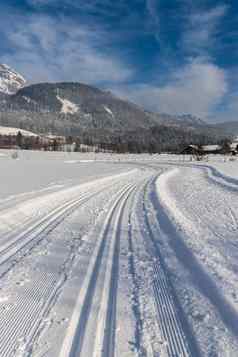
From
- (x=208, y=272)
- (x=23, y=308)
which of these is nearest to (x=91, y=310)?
(x=23, y=308)

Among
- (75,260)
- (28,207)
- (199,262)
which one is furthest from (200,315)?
(28,207)

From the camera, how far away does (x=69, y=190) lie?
Answer: 47.7 ft

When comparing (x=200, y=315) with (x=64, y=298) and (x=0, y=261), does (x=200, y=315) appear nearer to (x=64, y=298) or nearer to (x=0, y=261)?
(x=64, y=298)

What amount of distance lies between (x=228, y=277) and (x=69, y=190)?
11.1 metres

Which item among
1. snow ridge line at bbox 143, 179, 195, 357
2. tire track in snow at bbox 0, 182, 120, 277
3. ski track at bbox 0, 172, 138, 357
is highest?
snow ridge line at bbox 143, 179, 195, 357

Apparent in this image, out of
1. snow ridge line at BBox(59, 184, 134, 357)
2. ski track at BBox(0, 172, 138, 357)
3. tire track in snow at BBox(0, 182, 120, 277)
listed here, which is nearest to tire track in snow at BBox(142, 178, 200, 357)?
snow ridge line at BBox(59, 184, 134, 357)

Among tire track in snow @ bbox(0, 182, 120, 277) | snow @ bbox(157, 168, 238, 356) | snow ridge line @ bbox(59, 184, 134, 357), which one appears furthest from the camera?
tire track in snow @ bbox(0, 182, 120, 277)

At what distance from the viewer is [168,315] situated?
3.32 metres

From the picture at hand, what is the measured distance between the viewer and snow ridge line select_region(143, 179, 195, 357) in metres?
2.76

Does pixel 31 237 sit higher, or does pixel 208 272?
pixel 208 272

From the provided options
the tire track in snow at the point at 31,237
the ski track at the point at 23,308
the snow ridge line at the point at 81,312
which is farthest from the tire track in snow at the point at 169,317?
the tire track in snow at the point at 31,237

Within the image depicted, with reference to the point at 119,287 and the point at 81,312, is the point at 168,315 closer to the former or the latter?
the point at 119,287

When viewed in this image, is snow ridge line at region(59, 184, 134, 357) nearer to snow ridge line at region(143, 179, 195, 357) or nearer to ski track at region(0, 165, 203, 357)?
ski track at region(0, 165, 203, 357)

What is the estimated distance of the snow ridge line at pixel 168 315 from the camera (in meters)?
2.76
